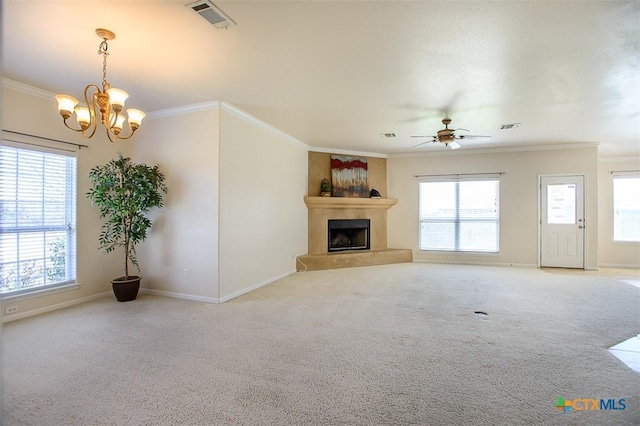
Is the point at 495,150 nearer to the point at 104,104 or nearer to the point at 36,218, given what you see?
the point at 104,104

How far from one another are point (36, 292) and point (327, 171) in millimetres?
5240

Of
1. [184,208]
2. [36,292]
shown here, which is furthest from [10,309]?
[184,208]

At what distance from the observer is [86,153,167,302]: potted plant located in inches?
164

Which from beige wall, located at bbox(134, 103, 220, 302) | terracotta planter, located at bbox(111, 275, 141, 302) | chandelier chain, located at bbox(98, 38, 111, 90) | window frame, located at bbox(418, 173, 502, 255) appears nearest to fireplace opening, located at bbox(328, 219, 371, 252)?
window frame, located at bbox(418, 173, 502, 255)

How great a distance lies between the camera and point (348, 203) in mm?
7148

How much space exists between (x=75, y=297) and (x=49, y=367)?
197 centimetres

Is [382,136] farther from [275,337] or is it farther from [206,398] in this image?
[206,398]

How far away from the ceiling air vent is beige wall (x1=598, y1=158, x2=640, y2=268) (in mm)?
8617

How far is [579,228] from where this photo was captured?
6621mm

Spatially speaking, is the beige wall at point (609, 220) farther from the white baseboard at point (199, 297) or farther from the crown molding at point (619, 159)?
the white baseboard at point (199, 297)

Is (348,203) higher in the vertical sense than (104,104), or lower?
lower

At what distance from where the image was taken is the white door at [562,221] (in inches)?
262

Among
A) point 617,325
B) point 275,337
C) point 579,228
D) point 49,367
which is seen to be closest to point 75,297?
point 49,367

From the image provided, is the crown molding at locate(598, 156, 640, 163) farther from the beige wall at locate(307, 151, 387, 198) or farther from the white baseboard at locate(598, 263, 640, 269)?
the beige wall at locate(307, 151, 387, 198)
